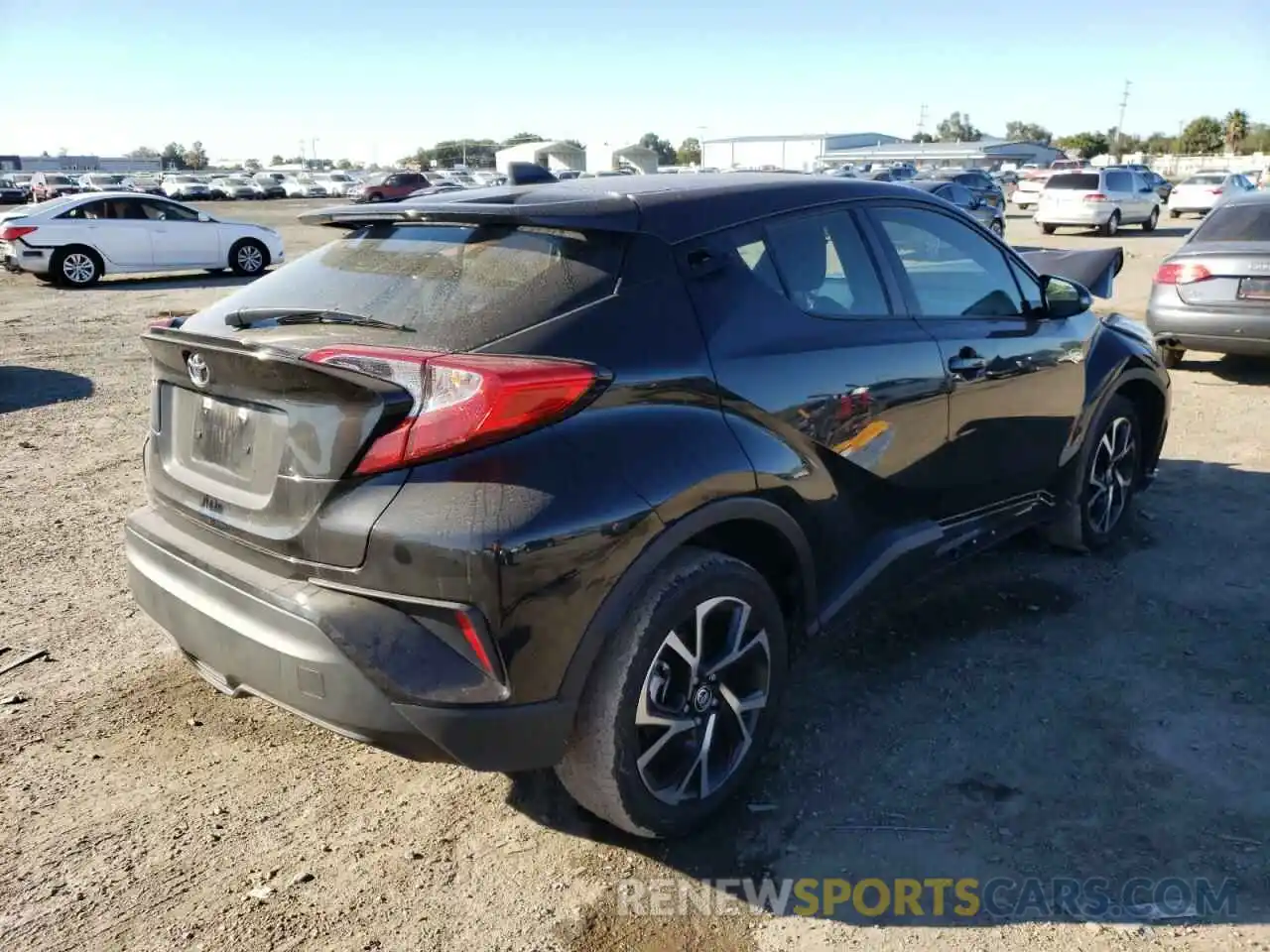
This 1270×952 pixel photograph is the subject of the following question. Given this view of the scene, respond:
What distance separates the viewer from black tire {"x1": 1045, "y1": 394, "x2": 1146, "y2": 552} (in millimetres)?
4727

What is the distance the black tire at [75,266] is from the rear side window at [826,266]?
55.8 feet

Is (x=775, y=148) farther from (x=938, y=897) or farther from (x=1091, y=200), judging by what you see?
(x=938, y=897)

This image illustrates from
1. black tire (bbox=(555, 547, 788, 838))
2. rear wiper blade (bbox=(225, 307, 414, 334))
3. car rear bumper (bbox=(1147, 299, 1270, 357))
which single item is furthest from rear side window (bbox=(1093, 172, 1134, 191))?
rear wiper blade (bbox=(225, 307, 414, 334))

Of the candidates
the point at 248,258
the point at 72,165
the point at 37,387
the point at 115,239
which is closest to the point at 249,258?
the point at 248,258

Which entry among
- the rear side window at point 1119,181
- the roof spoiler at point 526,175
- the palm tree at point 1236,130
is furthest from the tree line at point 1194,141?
the roof spoiler at point 526,175

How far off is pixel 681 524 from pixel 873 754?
1.23m

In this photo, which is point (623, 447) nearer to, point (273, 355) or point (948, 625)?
point (273, 355)

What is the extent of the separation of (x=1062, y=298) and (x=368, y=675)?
11.4 ft

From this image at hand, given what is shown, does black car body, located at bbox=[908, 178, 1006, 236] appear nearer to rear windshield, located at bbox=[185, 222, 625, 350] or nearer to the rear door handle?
the rear door handle

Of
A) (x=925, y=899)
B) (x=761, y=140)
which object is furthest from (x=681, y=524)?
(x=761, y=140)

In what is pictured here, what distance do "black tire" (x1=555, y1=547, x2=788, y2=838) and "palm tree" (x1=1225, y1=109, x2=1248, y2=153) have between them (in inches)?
4241

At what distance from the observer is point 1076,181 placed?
27016 mm

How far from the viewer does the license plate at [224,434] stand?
8.89 feet

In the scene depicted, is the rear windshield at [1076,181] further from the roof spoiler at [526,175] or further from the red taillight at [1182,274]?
the roof spoiler at [526,175]
